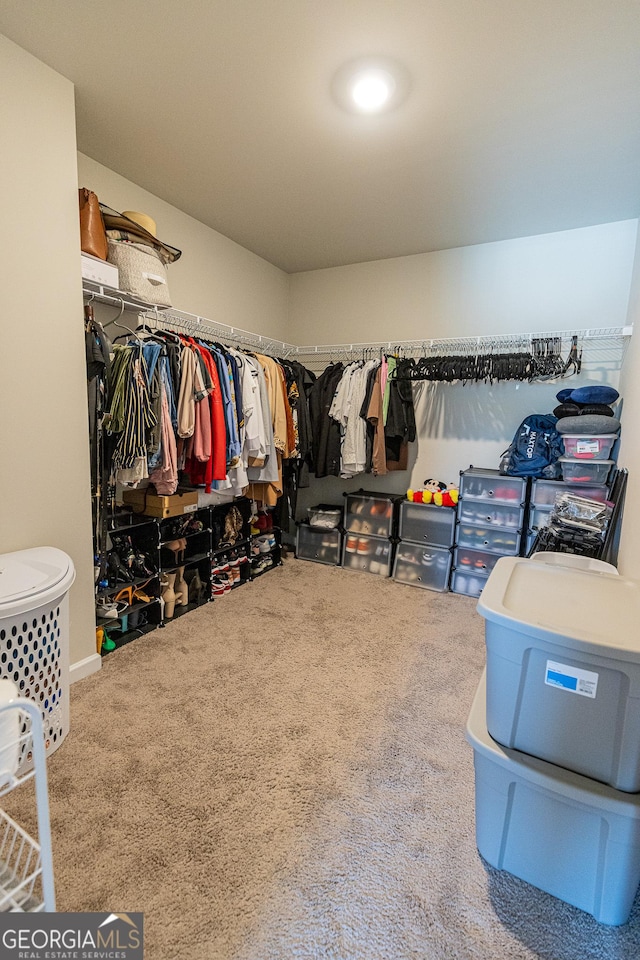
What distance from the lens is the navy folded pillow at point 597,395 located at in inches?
108

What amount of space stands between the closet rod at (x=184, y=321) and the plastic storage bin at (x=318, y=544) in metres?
1.65

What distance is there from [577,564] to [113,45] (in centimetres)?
282

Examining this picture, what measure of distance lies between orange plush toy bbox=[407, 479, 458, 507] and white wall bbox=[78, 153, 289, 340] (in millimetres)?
2057

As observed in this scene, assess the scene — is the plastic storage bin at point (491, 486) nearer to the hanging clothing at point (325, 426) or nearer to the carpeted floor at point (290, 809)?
the hanging clothing at point (325, 426)

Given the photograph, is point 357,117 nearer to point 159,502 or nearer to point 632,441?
point 632,441

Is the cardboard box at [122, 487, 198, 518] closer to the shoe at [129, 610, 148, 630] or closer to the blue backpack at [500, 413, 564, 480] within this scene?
the shoe at [129, 610, 148, 630]

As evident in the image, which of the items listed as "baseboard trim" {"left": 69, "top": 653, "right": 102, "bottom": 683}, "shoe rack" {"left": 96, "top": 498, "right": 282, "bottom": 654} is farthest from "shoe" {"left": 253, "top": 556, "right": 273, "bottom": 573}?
"baseboard trim" {"left": 69, "top": 653, "right": 102, "bottom": 683}

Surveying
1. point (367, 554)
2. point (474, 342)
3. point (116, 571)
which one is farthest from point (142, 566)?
point (474, 342)

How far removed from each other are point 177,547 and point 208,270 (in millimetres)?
2138

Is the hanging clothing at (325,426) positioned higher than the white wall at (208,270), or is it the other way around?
the white wall at (208,270)

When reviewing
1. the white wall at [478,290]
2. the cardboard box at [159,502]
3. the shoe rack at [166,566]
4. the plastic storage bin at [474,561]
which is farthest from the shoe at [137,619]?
the white wall at [478,290]

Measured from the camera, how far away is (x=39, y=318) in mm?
1868

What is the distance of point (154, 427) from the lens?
2311mm

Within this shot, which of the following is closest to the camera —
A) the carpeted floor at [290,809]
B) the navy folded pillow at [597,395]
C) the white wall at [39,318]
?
the carpeted floor at [290,809]
